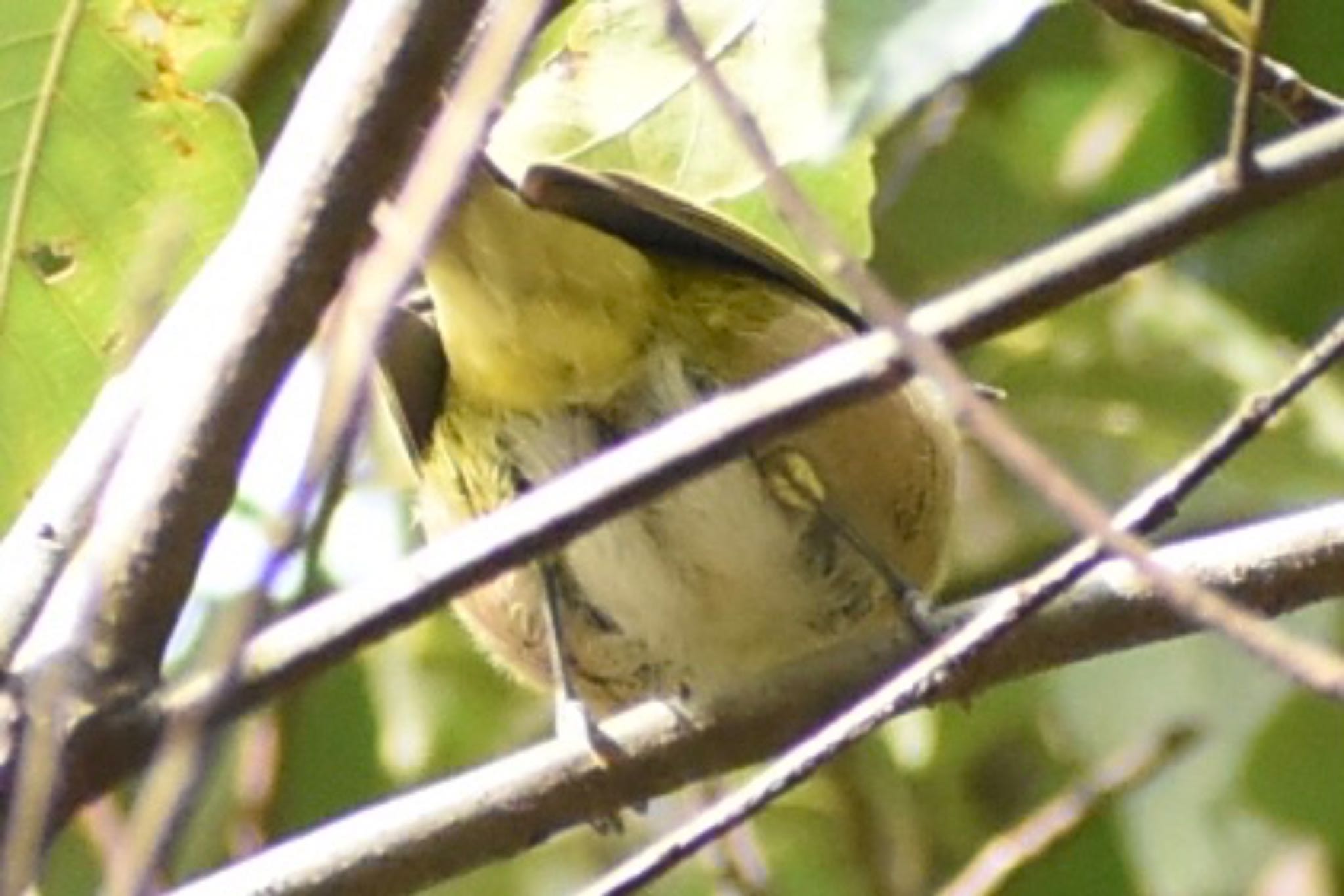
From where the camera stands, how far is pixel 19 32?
211 centimetres

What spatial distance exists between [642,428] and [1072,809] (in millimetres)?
819

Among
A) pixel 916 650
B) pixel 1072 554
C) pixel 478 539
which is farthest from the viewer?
pixel 916 650

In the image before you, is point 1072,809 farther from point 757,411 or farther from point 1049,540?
point 757,411

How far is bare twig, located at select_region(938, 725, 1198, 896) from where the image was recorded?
9.20 feet

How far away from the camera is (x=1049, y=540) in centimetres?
360

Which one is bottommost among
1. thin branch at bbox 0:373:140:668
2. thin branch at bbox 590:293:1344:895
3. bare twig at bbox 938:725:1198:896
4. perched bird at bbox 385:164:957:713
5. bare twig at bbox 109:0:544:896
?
bare twig at bbox 938:725:1198:896

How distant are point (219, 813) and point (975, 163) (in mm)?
1234

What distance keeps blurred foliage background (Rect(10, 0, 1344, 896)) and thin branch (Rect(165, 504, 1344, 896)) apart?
3.08ft

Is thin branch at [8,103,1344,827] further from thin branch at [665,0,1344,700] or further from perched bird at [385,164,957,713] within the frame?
perched bird at [385,164,957,713]

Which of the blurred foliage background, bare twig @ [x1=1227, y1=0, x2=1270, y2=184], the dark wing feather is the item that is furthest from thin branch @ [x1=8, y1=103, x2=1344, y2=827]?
the blurred foliage background

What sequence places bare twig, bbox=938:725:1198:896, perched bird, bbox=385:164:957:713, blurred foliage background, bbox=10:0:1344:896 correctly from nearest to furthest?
perched bird, bbox=385:164:957:713
bare twig, bbox=938:725:1198:896
blurred foliage background, bbox=10:0:1344:896

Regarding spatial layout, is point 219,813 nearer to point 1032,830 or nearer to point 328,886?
point 1032,830

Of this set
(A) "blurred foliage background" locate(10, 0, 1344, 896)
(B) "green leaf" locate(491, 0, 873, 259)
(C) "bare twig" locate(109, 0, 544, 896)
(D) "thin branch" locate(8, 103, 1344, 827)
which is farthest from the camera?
(A) "blurred foliage background" locate(10, 0, 1344, 896)

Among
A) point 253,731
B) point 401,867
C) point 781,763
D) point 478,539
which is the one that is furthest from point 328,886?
point 253,731
